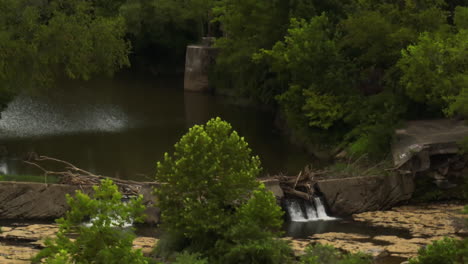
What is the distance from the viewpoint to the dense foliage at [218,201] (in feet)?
94.5

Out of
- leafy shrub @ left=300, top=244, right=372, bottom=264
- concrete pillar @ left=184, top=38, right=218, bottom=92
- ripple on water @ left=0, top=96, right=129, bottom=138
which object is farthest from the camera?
concrete pillar @ left=184, top=38, right=218, bottom=92

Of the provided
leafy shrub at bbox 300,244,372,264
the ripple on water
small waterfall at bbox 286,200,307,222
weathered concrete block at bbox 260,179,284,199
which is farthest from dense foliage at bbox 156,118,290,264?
the ripple on water

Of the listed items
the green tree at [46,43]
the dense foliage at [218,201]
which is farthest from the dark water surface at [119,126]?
the dense foliage at [218,201]

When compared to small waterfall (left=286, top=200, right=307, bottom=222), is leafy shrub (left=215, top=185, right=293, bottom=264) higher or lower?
higher

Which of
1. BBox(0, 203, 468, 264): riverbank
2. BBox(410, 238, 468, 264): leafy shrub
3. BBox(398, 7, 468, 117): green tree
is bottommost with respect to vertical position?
BBox(0, 203, 468, 264): riverbank

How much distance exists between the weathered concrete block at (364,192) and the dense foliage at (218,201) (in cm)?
948

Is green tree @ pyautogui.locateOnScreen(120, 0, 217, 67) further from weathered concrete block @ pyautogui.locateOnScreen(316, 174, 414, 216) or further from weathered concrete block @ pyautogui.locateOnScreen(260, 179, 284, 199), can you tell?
weathered concrete block @ pyautogui.locateOnScreen(260, 179, 284, 199)

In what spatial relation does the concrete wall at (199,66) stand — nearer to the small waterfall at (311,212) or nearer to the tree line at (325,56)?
the tree line at (325,56)

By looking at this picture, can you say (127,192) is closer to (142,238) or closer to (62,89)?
(142,238)

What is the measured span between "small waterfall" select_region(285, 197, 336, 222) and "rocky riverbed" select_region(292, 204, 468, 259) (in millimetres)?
1294

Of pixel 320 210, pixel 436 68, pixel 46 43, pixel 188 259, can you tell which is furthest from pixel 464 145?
pixel 46 43

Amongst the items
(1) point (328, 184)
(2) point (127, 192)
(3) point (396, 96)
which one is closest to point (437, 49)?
(3) point (396, 96)

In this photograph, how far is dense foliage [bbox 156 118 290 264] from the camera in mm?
28812

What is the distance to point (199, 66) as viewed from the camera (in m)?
66.3
